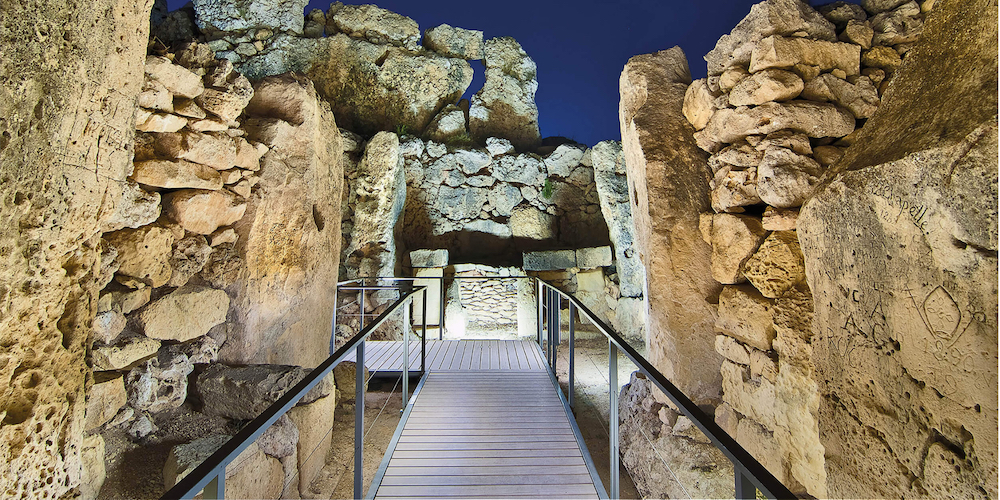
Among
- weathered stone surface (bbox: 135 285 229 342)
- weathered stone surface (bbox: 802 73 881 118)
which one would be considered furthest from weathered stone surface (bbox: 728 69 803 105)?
weathered stone surface (bbox: 135 285 229 342)

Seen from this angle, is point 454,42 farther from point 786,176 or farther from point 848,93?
point 786,176

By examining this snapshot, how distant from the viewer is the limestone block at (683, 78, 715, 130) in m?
3.31

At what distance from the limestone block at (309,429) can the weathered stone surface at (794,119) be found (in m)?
3.71

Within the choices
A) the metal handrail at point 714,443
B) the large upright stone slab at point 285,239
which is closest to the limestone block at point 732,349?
the metal handrail at point 714,443

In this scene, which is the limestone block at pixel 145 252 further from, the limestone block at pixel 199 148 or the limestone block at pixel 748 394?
the limestone block at pixel 748 394

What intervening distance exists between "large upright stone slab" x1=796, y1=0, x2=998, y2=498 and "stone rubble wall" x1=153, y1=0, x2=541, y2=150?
8.35 metres

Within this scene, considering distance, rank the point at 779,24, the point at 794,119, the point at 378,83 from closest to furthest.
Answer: the point at 794,119 → the point at 779,24 → the point at 378,83

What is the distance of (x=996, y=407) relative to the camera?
4.29 feet

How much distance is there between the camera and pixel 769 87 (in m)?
2.88

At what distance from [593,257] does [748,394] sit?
5927 mm

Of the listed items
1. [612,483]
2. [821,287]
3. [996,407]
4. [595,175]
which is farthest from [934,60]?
[595,175]

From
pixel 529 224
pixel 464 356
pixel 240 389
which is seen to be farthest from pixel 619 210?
pixel 240 389

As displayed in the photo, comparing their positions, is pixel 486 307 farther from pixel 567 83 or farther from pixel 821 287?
pixel 567 83

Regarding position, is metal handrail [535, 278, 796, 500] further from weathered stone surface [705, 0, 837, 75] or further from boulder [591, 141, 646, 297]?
boulder [591, 141, 646, 297]
